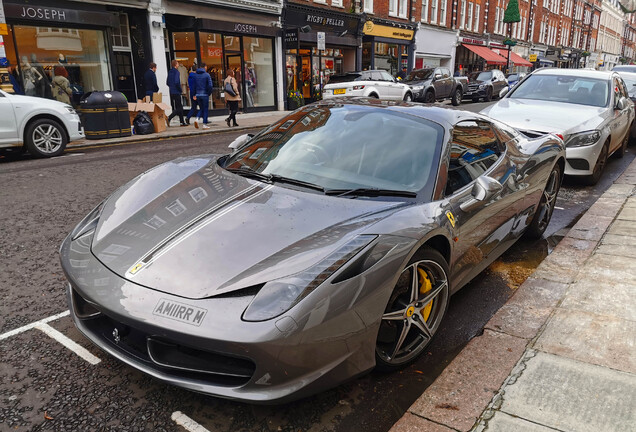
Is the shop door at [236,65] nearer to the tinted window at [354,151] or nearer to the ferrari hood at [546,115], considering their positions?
the ferrari hood at [546,115]

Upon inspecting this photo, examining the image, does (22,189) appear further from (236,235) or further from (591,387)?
(591,387)

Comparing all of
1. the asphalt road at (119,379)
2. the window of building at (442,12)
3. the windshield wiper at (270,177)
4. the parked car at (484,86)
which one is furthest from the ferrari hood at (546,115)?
the window of building at (442,12)

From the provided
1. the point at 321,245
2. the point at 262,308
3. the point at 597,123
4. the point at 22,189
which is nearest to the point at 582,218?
the point at 597,123

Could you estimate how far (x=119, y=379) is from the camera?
2.49 meters

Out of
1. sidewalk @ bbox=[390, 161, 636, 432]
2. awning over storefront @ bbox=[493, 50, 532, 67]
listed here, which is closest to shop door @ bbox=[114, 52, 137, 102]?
sidewalk @ bbox=[390, 161, 636, 432]

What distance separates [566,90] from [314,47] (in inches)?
729

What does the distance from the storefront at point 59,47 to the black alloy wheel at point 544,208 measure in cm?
1465

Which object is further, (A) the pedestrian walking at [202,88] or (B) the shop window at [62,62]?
(A) the pedestrian walking at [202,88]

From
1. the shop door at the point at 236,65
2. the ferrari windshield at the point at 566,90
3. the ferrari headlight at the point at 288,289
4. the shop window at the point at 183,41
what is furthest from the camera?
the shop door at the point at 236,65

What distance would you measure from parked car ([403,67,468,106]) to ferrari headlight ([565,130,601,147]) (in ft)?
47.3

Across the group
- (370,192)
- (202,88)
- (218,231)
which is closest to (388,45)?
(202,88)

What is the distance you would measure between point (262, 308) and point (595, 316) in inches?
95.6

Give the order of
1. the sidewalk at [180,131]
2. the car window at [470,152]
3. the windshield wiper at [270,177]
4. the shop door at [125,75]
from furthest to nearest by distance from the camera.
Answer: the shop door at [125,75] < the sidewalk at [180,131] < the car window at [470,152] < the windshield wiper at [270,177]

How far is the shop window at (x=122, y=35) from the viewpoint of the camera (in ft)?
55.8
